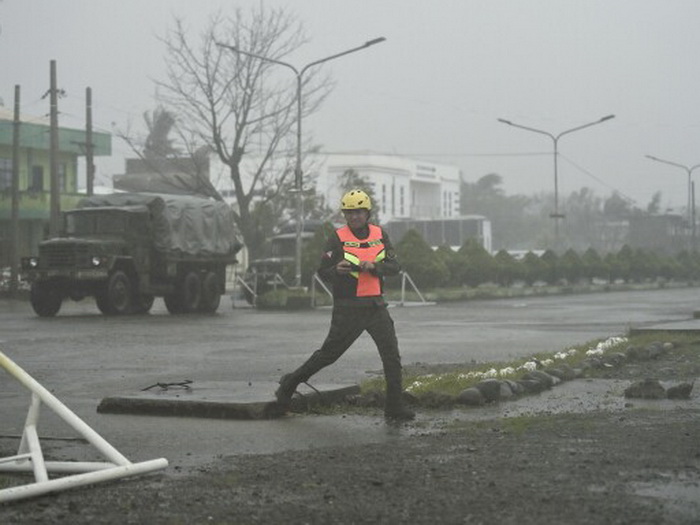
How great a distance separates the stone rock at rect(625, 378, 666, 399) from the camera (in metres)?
11.0

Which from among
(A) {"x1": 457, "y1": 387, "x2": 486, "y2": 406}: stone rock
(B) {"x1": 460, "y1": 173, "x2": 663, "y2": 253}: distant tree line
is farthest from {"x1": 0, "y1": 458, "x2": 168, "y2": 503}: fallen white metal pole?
(B) {"x1": 460, "y1": 173, "x2": 663, "y2": 253}: distant tree line

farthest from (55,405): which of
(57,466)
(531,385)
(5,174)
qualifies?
(5,174)

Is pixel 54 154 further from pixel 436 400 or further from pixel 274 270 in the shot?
pixel 436 400

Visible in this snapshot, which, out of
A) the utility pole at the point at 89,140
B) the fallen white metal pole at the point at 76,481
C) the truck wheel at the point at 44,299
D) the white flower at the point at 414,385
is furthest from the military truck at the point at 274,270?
the fallen white metal pole at the point at 76,481

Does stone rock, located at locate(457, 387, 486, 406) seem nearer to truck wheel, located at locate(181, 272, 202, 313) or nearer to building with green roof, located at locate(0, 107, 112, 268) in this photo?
truck wheel, located at locate(181, 272, 202, 313)

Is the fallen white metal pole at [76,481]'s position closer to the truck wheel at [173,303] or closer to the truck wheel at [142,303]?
the truck wheel at [142,303]

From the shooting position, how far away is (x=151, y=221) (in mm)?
30500

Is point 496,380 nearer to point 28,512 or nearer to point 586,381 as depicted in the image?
point 586,381

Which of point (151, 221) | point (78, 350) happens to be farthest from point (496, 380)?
point (151, 221)

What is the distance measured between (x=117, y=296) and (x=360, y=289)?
65.5 ft

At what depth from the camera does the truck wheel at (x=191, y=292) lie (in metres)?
31.1

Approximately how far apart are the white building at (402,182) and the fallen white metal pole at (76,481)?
87025mm

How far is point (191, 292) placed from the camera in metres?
31.5

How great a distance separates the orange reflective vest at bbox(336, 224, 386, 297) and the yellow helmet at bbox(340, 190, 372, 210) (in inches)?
8.3
